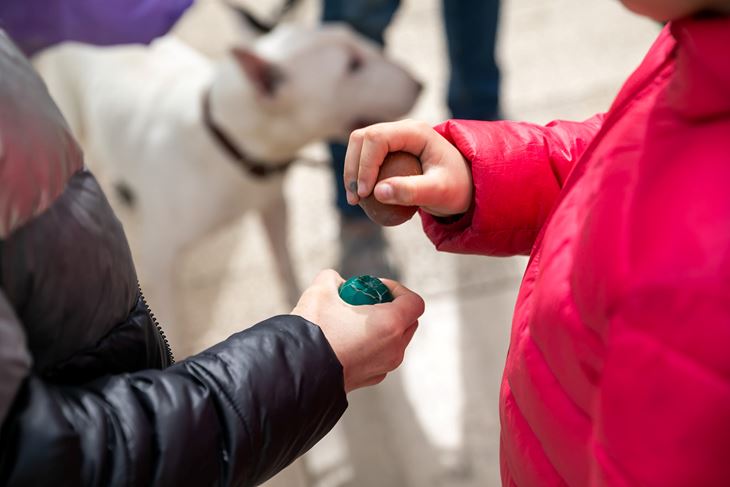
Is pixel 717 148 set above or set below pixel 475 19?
above

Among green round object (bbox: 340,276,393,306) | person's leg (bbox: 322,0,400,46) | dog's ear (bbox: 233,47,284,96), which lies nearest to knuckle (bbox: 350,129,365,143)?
green round object (bbox: 340,276,393,306)

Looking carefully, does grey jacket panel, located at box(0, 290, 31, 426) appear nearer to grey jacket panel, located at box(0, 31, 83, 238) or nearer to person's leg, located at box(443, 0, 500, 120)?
grey jacket panel, located at box(0, 31, 83, 238)

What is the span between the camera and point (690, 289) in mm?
408

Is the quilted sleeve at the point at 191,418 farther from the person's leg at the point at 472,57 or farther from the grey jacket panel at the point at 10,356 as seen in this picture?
the person's leg at the point at 472,57

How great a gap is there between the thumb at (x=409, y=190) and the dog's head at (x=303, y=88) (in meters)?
0.72

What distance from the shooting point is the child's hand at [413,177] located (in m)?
0.64

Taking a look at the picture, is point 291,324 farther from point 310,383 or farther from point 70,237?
point 70,237

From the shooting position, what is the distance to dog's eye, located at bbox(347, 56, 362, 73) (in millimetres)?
Answer: 1403

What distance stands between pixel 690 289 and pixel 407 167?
31cm

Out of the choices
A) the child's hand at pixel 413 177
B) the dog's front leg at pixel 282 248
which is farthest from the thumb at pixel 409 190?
the dog's front leg at pixel 282 248

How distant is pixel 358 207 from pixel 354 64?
0.36m

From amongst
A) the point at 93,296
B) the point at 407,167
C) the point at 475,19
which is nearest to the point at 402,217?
the point at 407,167

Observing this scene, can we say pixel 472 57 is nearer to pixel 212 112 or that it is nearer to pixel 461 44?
pixel 461 44

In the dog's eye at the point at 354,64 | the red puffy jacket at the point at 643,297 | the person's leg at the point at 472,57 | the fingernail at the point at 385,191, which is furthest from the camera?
the person's leg at the point at 472,57
